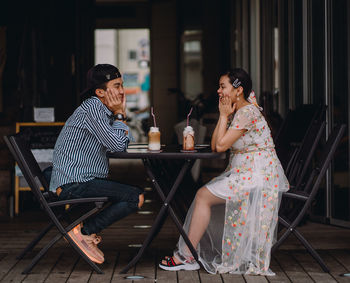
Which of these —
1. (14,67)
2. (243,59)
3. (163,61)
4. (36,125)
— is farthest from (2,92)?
(163,61)

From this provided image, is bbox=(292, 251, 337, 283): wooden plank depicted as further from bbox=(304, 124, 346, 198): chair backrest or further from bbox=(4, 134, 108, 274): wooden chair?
bbox=(4, 134, 108, 274): wooden chair

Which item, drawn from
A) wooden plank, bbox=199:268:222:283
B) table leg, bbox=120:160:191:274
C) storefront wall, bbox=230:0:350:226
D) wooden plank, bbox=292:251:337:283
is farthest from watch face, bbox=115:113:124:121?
storefront wall, bbox=230:0:350:226

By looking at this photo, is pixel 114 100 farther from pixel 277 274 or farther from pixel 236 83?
pixel 277 274

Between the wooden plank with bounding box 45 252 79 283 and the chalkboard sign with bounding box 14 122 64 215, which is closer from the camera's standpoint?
the wooden plank with bounding box 45 252 79 283

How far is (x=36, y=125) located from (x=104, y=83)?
2.22 meters

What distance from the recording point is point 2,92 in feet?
20.8

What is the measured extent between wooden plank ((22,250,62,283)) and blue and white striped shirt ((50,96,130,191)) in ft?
1.62

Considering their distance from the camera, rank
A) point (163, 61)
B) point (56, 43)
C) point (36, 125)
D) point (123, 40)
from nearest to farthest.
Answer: point (36, 125), point (56, 43), point (163, 61), point (123, 40)

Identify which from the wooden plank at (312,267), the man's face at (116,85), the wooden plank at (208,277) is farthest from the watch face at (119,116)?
the wooden plank at (312,267)

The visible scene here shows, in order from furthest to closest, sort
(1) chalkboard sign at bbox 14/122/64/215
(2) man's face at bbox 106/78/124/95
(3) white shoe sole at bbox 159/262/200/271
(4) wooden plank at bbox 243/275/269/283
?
(1) chalkboard sign at bbox 14/122/64/215 < (2) man's face at bbox 106/78/124/95 < (3) white shoe sole at bbox 159/262/200/271 < (4) wooden plank at bbox 243/275/269/283

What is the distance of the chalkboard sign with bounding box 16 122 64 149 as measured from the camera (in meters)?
5.80

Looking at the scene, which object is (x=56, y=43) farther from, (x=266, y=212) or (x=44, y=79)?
(x=266, y=212)

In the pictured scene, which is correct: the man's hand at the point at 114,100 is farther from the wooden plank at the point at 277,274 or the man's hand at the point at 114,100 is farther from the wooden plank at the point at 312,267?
the wooden plank at the point at 312,267

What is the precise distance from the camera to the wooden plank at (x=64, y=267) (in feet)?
11.6
